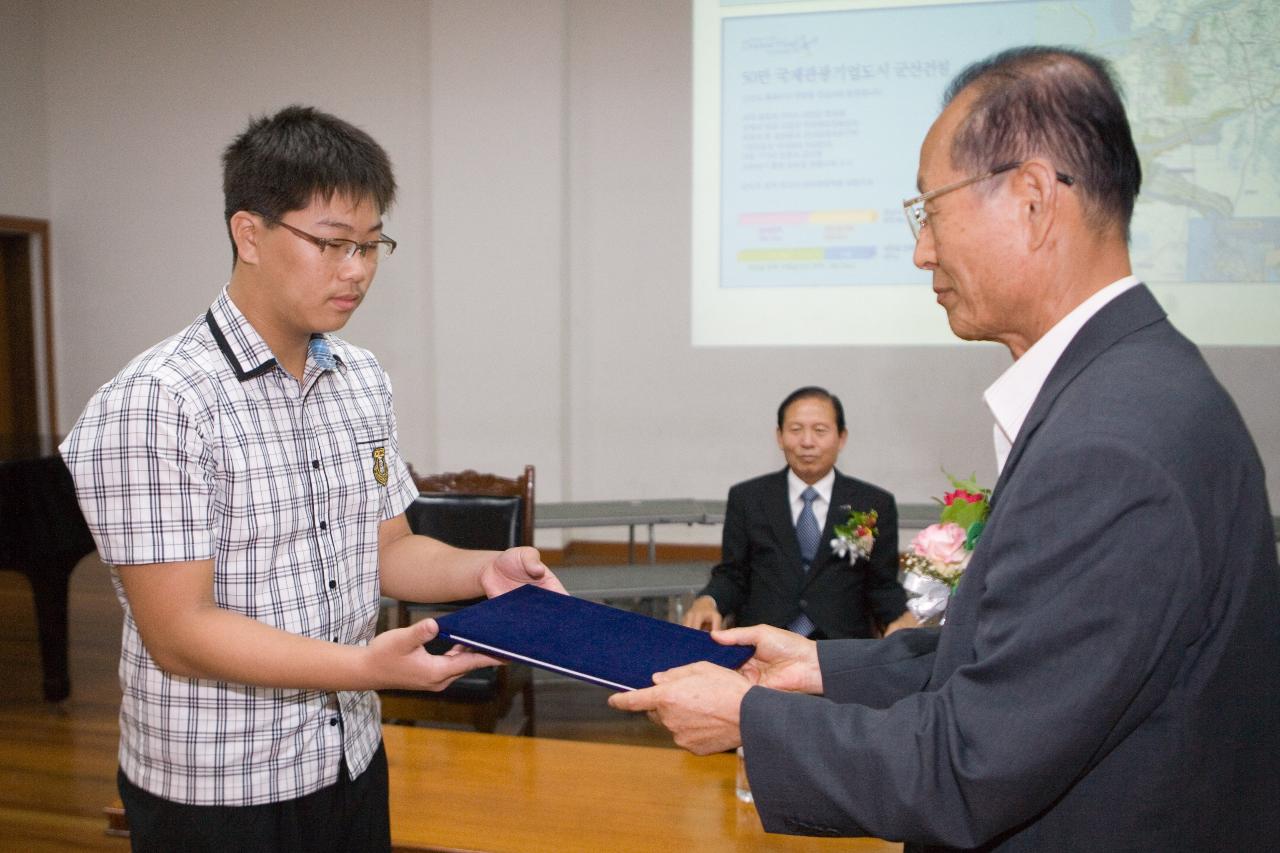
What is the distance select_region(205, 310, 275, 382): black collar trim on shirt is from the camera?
1.25m

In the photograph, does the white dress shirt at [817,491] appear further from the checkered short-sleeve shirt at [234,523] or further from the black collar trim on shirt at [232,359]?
the black collar trim on shirt at [232,359]

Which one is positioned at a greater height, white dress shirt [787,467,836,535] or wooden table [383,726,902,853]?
white dress shirt [787,467,836,535]

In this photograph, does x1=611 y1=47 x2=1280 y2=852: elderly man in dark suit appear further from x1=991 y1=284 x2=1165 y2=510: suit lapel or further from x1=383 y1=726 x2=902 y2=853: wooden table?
x1=383 y1=726 x2=902 y2=853: wooden table

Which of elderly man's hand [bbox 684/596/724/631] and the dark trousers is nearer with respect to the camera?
the dark trousers

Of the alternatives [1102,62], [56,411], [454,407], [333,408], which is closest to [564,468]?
[454,407]

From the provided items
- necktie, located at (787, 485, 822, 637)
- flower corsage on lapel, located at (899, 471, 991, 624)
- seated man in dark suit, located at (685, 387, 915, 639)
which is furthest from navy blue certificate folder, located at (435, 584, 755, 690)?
necktie, located at (787, 485, 822, 637)

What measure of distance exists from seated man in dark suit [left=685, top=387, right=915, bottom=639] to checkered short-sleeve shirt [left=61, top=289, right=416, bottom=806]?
1729 mm

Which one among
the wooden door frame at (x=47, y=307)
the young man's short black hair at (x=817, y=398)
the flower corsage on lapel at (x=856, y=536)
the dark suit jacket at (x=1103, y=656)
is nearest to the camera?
the dark suit jacket at (x=1103, y=656)

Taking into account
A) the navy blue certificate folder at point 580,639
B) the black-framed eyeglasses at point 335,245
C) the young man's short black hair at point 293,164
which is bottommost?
the navy blue certificate folder at point 580,639

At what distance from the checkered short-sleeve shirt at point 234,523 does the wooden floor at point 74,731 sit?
1.49m

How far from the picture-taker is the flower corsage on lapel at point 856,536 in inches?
111

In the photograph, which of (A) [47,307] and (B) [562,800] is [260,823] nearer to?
(B) [562,800]

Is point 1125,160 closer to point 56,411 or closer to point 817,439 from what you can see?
point 817,439

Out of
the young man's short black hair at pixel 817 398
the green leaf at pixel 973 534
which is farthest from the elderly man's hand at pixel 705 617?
the green leaf at pixel 973 534
